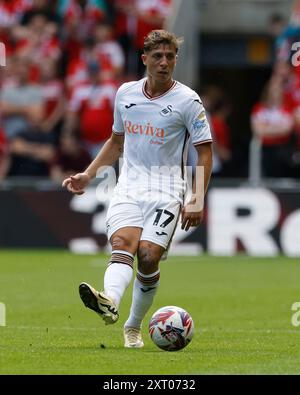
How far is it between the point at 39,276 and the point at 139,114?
7600 millimetres

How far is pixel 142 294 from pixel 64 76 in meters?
14.0

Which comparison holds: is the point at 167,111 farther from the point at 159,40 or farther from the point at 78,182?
the point at 78,182

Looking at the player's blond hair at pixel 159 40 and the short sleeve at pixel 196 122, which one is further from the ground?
the player's blond hair at pixel 159 40

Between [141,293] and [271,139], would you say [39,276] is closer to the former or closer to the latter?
[271,139]

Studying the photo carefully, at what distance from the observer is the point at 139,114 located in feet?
31.8

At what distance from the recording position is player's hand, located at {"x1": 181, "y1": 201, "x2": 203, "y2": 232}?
9172mm

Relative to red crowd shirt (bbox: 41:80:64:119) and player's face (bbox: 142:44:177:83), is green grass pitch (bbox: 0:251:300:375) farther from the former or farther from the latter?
red crowd shirt (bbox: 41:80:64:119)

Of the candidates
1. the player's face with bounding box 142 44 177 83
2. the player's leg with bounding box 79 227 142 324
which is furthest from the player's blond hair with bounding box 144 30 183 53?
the player's leg with bounding box 79 227 142 324

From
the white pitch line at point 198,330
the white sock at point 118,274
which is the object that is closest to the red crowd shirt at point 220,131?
the white pitch line at point 198,330

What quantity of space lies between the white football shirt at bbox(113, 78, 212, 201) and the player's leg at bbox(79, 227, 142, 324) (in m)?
0.46

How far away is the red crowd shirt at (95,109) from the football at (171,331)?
487 inches

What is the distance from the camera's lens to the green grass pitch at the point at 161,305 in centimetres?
841

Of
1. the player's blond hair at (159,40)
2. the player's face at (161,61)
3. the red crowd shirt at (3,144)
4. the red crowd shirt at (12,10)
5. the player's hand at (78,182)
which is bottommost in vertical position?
the player's hand at (78,182)

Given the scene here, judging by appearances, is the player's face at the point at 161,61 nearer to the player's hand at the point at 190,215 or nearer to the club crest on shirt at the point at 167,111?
the club crest on shirt at the point at 167,111
